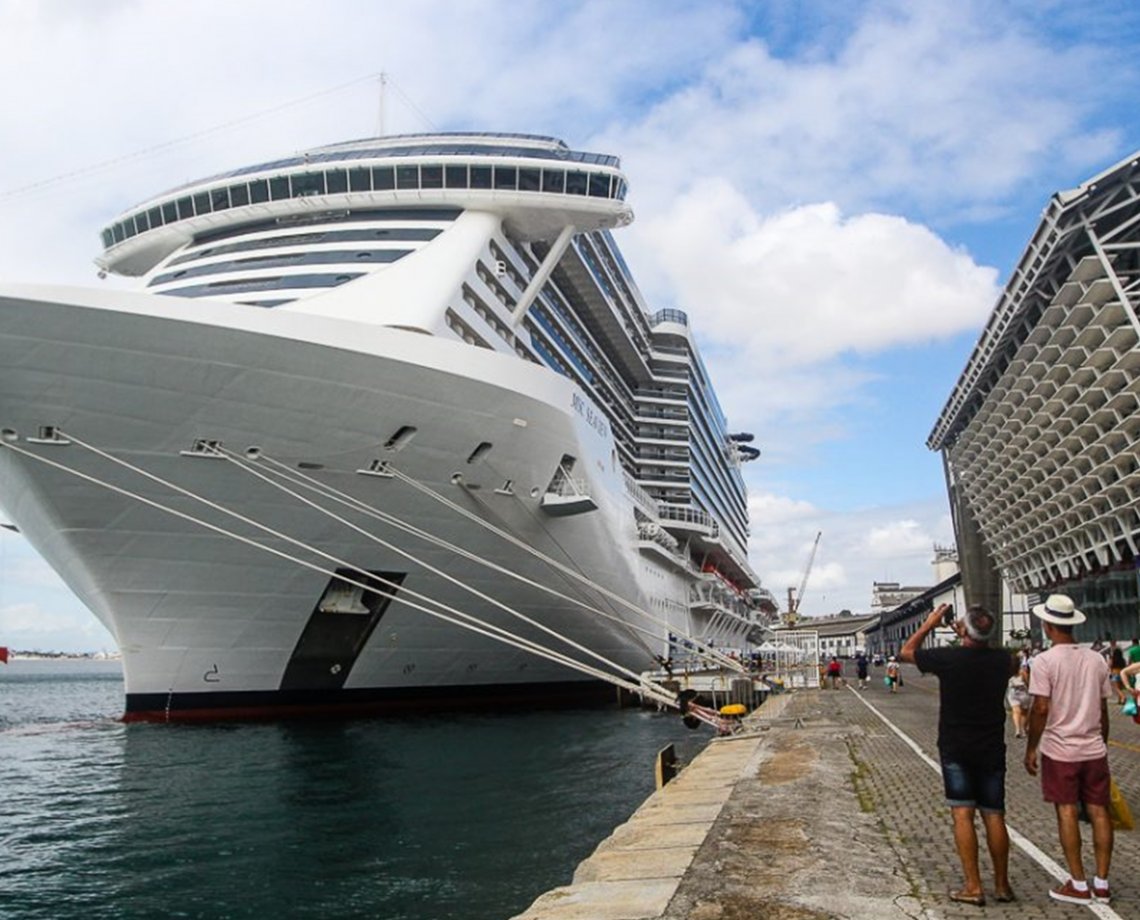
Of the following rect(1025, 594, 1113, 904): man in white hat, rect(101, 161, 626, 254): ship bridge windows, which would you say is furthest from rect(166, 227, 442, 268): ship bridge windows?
rect(1025, 594, 1113, 904): man in white hat

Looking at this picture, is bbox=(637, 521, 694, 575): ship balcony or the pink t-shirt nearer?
the pink t-shirt

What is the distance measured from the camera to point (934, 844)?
6.28m

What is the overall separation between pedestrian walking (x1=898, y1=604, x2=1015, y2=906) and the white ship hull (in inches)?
497

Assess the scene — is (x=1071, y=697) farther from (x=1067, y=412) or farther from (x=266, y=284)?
(x=1067, y=412)

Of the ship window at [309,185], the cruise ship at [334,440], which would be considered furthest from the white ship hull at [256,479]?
the ship window at [309,185]

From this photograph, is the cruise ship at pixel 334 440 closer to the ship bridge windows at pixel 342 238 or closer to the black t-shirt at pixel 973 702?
the ship bridge windows at pixel 342 238

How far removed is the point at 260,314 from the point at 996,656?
1306 centimetres

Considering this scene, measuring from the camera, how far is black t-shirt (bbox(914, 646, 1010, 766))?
4.87 meters

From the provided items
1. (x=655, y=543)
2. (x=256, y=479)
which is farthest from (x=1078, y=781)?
(x=655, y=543)

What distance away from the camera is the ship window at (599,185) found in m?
23.7

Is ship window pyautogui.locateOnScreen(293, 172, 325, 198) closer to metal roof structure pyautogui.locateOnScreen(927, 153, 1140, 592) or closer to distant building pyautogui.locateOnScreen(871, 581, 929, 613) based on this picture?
metal roof structure pyautogui.locateOnScreen(927, 153, 1140, 592)

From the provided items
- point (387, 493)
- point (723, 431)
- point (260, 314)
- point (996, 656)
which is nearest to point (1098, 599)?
point (723, 431)

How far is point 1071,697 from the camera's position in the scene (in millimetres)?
4945

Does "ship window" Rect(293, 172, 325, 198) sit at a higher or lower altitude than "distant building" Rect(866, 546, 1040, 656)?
higher
